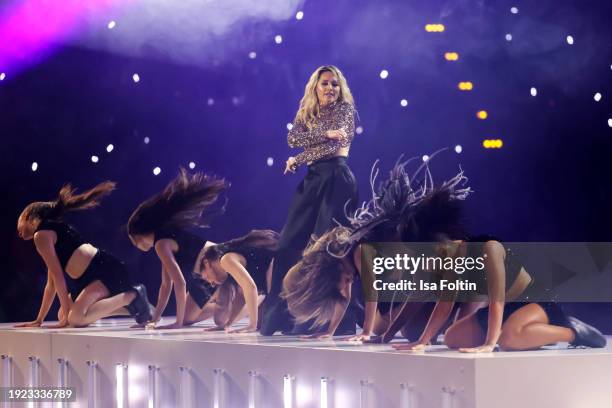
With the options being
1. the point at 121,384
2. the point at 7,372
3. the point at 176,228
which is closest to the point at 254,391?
the point at 121,384

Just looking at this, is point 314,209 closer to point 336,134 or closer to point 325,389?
point 336,134

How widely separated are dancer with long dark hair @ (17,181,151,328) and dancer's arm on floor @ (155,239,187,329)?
1.23 feet

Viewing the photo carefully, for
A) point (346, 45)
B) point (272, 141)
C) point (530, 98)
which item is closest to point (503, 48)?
point (530, 98)

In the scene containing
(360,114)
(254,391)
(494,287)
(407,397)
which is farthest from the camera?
(360,114)

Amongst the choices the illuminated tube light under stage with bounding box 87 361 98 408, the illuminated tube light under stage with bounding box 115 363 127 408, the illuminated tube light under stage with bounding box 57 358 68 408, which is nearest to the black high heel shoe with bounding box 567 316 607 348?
the illuminated tube light under stage with bounding box 115 363 127 408

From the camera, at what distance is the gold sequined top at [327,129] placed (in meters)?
5.38

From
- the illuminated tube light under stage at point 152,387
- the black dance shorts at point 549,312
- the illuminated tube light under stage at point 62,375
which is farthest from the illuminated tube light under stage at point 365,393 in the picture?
the illuminated tube light under stage at point 62,375

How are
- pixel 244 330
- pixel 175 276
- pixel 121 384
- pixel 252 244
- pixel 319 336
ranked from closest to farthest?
1. pixel 319 336
2. pixel 121 384
3. pixel 244 330
4. pixel 252 244
5. pixel 175 276

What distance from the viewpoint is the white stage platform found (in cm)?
361

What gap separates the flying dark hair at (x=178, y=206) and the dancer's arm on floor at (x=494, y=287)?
247cm

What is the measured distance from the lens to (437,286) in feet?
13.9

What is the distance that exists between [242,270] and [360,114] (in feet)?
5.09

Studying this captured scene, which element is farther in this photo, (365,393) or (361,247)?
(361,247)

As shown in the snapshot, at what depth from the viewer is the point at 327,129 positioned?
17.7ft
